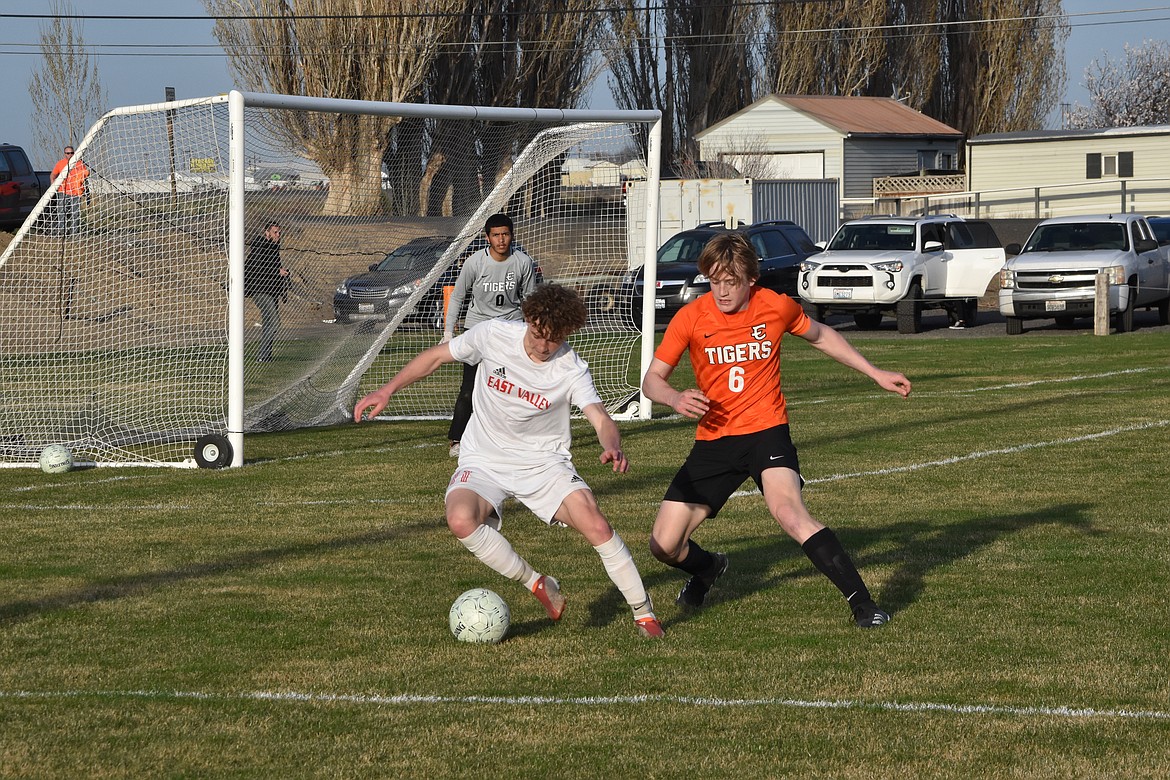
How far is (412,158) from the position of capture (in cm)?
1517

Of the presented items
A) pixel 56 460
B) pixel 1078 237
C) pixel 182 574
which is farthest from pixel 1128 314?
pixel 182 574

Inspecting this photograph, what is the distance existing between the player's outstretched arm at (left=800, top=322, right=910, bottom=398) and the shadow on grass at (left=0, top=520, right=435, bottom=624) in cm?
330

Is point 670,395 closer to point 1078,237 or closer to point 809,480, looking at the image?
point 809,480

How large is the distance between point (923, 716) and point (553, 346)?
2.25m

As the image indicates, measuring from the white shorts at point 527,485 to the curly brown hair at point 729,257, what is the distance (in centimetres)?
111

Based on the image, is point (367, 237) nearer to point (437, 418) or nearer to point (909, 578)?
point (437, 418)

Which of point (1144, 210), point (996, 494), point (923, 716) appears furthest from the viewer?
point (1144, 210)

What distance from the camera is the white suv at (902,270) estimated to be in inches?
1043

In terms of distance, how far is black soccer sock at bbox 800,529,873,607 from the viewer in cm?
672

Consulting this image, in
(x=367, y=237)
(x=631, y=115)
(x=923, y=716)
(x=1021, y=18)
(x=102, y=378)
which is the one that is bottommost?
(x=923, y=716)

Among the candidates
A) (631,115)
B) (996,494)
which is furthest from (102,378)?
(996,494)

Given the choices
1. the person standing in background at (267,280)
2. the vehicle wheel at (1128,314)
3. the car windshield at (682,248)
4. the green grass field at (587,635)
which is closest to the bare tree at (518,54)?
the car windshield at (682,248)

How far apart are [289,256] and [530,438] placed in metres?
7.76

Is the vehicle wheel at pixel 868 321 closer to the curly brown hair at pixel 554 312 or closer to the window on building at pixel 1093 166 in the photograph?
the curly brown hair at pixel 554 312
